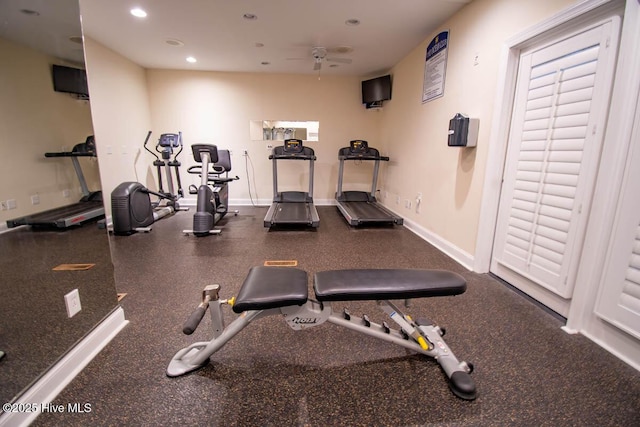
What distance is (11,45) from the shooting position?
1406mm

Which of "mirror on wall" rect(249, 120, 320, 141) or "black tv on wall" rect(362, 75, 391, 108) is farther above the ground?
"black tv on wall" rect(362, 75, 391, 108)

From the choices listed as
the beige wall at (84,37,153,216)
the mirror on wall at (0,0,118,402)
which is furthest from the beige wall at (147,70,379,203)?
the mirror on wall at (0,0,118,402)

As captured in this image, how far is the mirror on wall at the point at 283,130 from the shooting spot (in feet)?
19.2

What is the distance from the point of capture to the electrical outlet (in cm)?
155

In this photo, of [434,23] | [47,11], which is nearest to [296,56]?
[434,23]

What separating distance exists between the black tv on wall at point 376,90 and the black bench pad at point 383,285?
461cm

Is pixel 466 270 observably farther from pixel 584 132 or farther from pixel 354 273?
pixel 354 273

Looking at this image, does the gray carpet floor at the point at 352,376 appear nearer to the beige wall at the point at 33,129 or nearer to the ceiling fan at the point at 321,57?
the beige wall at the point at 33,129

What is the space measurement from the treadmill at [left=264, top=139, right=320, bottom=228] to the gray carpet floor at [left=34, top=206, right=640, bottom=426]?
1954 millimetres

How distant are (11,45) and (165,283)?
1854mm

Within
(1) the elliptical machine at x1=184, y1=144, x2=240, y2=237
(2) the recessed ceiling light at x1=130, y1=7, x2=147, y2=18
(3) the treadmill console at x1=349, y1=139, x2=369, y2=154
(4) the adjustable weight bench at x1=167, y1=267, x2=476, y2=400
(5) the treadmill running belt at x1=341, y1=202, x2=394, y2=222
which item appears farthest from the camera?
(3) the treadmill console at x1=349, y1=139, x2=369, y2=154

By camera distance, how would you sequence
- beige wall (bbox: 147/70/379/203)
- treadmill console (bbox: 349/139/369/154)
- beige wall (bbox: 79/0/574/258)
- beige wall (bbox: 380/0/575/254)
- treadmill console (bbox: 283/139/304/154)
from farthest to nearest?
beige wall (bbox: 147/70/379/203)
treadmill console (bbox: 349/139/369/154)
treadmill console (bbox: 283/139/304/154)
beige wall (bbox: 79/0/574/258)
beige wall (bbox: 380/0/575/254)

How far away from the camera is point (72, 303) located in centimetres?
157

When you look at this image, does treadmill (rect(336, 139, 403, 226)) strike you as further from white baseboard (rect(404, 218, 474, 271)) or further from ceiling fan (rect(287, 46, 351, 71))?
ceiling fan (rect(287, 46, 351, 71))
